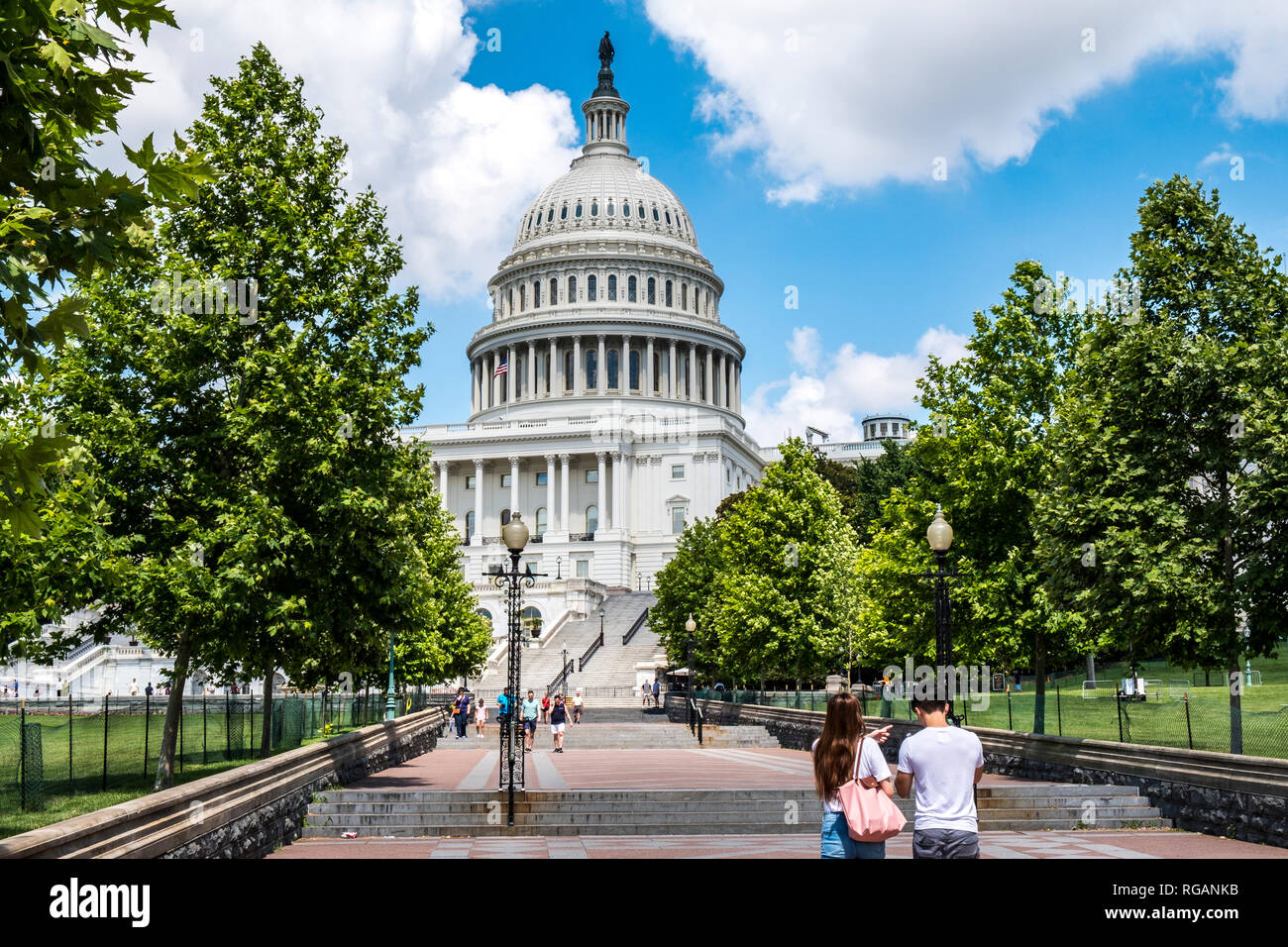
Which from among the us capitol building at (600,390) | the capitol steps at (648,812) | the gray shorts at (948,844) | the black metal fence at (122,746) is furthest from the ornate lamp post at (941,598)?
the us capitol building at (600,390)

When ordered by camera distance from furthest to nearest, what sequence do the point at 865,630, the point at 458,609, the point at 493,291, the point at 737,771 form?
1. the point at 493,291
2. the point at 458,609
3. the point at 865,630
4. the point at 737,771

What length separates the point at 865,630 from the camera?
42.4m

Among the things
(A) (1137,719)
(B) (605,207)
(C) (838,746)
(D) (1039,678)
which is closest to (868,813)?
(C) (838,746)

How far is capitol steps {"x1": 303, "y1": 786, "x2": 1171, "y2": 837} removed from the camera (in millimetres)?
18031

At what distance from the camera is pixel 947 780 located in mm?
8406

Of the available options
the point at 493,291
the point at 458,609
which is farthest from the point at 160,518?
the point at 493,291

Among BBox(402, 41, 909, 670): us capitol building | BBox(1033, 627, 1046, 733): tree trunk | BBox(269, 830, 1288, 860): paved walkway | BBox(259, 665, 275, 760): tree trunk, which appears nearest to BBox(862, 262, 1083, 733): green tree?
BBox(1033, 627, 1046, 733): tree trunk

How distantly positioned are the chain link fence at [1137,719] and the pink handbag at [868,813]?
1768 cm

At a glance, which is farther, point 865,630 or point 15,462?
point 865,630

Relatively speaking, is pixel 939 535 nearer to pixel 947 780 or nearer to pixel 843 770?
pixel 947 780

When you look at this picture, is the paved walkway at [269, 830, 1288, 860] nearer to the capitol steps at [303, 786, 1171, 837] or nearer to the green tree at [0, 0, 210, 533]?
the capitol steps at [303, 786, 1171, 837]

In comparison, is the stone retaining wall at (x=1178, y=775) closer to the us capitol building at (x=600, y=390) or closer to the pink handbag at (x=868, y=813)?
the pink handbag at (x=868, y=813)

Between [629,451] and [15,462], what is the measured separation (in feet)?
378
